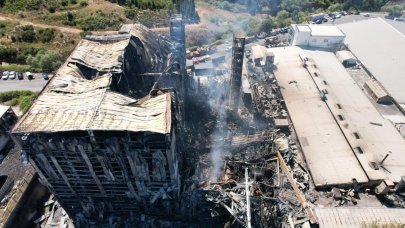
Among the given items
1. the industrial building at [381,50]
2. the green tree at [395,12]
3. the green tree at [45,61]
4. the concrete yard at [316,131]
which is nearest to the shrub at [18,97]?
the green tree at [45,61]

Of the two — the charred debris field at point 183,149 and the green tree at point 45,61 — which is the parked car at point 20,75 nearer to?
the green tree at point 45,61

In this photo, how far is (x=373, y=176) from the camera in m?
29.1

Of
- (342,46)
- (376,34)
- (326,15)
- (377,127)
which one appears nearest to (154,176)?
(377,127)

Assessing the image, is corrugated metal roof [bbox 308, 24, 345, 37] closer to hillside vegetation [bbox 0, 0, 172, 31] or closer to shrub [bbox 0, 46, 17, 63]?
hillside vegetation [bbox 0, 0, 172, 31]

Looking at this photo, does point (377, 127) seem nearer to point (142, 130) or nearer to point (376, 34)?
point (376, 34)

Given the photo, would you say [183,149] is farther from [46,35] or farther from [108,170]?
[46,35]

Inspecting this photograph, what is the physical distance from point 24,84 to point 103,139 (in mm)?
31943

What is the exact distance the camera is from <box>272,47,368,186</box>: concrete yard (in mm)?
29661

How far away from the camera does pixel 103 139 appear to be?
64.4 feet

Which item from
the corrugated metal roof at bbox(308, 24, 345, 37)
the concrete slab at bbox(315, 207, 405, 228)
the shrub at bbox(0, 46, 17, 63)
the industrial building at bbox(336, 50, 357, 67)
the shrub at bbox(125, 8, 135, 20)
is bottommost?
the concrete slab at bbox(315, 207, 405, 228)

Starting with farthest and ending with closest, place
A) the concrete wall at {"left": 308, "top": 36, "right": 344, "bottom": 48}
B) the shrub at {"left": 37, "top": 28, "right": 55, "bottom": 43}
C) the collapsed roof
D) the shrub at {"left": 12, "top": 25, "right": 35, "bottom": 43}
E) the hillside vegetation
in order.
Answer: the hillside vegetation, the shrub at {"left": 37, "top": 28, "right": 55, "bottom": 43}, the shrub at {"left": 12, "top": 25, "right": 35, "bottom": 43}, the concrete wall at {"left": 308, "top": 36, "right": 344, "bottom": 48}, the collapsed roof

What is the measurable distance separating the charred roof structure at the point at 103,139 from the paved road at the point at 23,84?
1997 cm

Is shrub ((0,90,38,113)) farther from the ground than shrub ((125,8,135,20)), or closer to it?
closer to it

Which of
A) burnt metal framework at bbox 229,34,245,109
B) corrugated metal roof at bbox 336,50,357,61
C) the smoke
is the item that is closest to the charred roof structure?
the smoke
